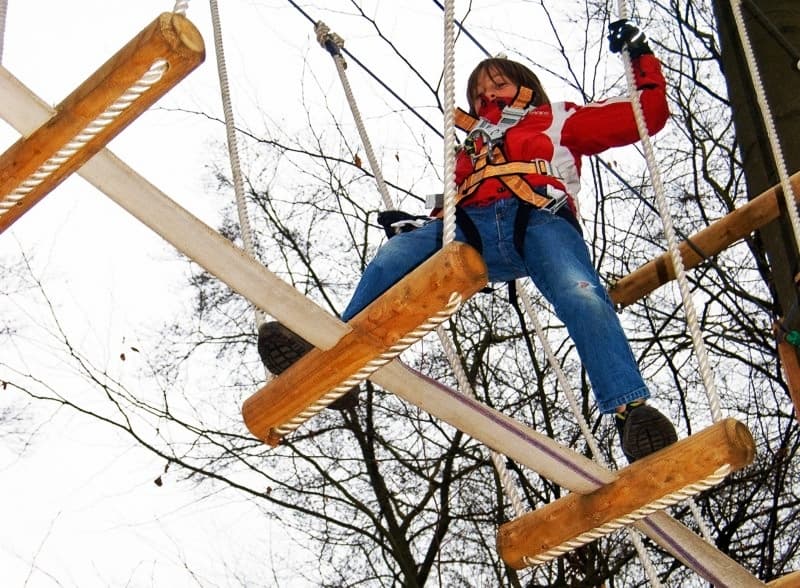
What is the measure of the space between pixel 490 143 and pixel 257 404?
101 cm

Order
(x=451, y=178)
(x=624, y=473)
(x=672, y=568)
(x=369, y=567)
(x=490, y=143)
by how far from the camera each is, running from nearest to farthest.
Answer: (x=451, y=178) → (x=624, y=473) → (x=490, y=143) → (x=672, y=568) → (x=369, y=567)

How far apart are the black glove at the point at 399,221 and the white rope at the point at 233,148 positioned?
1.22 ft

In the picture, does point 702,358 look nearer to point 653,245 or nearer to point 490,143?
point 490,143

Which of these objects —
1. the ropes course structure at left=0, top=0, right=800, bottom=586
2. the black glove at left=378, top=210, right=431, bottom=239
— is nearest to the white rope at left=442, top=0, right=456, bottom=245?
the ropes course structure at left=0, top=0, right=800, bottom=586

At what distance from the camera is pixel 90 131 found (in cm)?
195

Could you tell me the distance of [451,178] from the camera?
2.20 metres

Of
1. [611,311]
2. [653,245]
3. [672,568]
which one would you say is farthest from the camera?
[653,245]

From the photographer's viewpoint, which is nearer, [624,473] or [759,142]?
[624,473]

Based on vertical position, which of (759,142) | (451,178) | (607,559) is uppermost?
(759,142)

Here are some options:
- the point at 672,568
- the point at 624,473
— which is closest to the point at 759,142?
the point at 624,473

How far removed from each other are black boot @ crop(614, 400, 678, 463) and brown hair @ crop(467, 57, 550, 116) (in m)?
1.07

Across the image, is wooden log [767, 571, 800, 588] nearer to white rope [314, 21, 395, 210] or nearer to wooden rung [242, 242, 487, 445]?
wooden rung [242, 242, 487, 445]

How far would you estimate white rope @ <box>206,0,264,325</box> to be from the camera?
2.70m

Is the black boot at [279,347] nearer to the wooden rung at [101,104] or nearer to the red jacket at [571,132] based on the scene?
the red jacket at [571,132]
